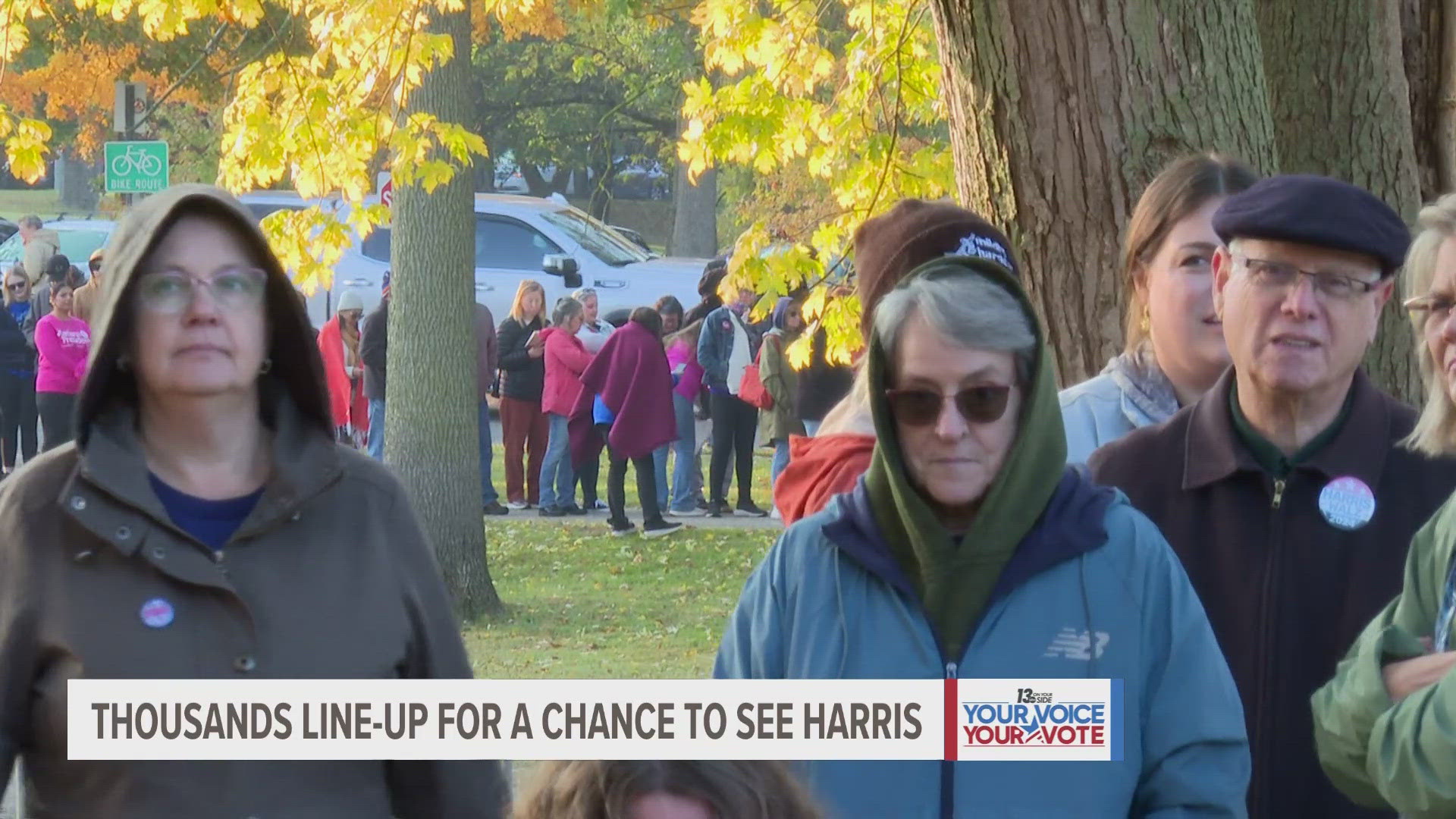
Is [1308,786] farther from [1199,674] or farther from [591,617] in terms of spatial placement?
[591,617]

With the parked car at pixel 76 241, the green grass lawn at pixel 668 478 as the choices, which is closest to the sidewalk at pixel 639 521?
the green grass lawn at pixel 668 478

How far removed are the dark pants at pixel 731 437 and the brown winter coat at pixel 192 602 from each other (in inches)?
515

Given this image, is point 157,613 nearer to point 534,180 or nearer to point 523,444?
point 523,444

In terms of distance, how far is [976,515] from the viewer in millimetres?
2861

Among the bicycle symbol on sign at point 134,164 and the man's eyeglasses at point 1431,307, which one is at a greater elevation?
the bicycle symbol on sign at point 134,164

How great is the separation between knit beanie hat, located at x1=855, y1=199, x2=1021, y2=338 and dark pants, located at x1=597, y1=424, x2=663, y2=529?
11.5 meters

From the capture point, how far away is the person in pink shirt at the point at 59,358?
1497 cm

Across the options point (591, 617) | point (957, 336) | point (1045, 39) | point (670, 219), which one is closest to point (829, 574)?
point (957, 336)

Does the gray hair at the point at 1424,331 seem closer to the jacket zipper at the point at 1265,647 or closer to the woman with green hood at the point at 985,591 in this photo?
the jacket zipper at the point at 1265,647

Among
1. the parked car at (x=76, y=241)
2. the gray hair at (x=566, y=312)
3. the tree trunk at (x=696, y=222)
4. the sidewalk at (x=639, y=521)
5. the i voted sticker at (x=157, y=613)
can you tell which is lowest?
the sidewalk at (x=639, y=521)

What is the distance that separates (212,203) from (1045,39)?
2.81 meters

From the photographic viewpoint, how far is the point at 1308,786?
318cm

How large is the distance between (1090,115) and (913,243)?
1.76 m

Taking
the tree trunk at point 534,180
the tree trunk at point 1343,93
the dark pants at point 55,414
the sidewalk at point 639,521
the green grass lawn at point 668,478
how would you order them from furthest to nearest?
1. the tree trunk at point 534,180
2. the green grass lawn at point 668,478
3. the sidewalk at point 639,521
4. the dark pants at point 55,414
5. the tree trunk at point 1343,93
